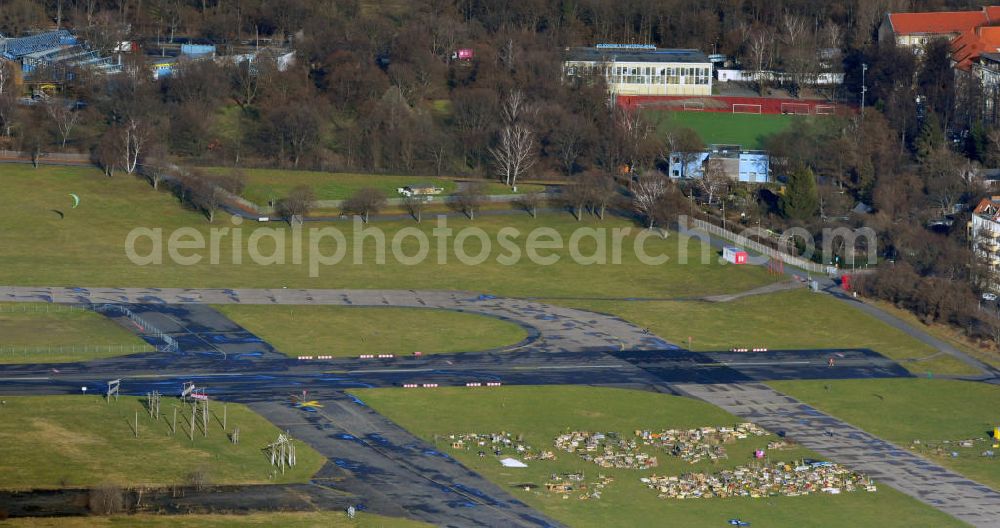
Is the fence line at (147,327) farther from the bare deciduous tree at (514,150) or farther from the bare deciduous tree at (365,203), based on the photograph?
the bare deciduous tree at (514,150)

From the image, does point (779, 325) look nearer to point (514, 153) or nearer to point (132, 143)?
point (514, 153)

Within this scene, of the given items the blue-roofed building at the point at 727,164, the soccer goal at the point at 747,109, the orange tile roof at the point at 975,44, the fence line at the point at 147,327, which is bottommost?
the fence line at the point at 147,327

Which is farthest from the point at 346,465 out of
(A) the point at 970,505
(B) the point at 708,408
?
(A) the point at 970,505

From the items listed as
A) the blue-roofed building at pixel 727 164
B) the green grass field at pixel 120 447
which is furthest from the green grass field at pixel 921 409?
the blue-roofed building at pixel 727 164

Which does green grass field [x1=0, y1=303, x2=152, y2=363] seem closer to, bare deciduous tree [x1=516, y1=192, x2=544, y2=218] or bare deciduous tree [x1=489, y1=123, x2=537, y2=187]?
bare deciduous tree [x1=516, y1=192, x2=544, y2=218]

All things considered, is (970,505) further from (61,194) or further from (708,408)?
(61,194)

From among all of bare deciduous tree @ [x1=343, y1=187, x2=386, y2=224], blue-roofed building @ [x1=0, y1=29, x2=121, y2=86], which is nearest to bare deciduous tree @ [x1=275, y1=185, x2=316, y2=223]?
bare deciduous tree @ [x1=343, y1=187, x2=386, y2=224]
